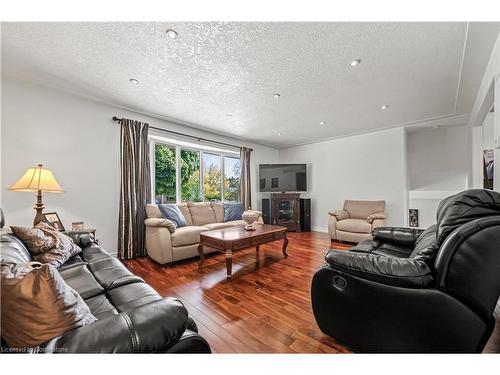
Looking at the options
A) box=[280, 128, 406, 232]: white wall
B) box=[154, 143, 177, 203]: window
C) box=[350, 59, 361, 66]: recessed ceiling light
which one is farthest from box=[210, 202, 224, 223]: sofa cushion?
box=[350, 59, 361, 66]: recessed ceiling light

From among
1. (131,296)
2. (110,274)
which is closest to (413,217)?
(131,296)

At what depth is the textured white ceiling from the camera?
1711 mm

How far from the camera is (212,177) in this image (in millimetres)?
4906

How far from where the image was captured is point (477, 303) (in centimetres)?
97

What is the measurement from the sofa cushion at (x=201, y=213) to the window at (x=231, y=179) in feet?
3.62

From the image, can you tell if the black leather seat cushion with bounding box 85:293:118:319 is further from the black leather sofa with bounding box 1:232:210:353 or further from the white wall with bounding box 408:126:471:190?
the white wall with bounding box 408:126:471:190

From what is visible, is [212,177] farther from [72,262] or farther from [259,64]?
[72,262]

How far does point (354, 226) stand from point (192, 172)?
11.4 ft

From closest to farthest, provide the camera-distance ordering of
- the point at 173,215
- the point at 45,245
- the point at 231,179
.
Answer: the point at 45,245, the point at 173,215, the point at 231,179

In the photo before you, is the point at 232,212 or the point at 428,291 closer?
the point at 428,291

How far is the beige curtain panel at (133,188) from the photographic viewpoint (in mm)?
3176

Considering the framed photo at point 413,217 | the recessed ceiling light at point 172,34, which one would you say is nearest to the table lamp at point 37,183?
the recessed ceiling light at point 172,34
